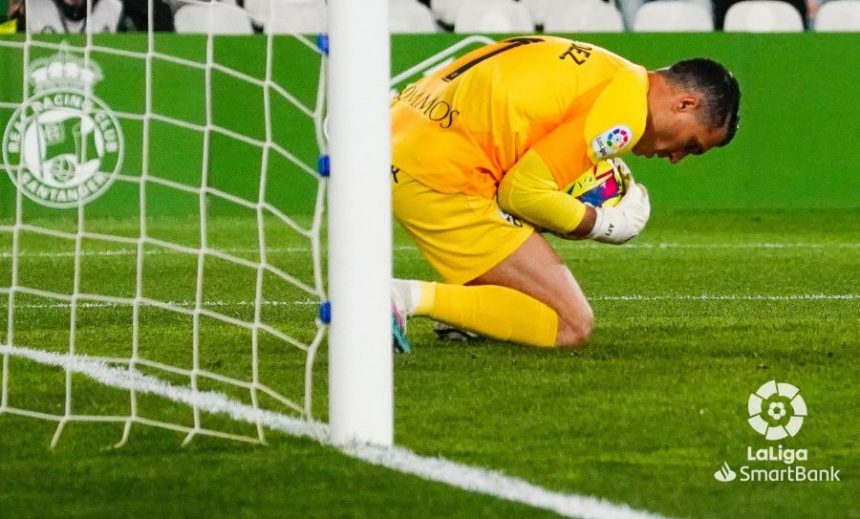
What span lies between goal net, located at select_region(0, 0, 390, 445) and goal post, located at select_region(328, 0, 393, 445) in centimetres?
88

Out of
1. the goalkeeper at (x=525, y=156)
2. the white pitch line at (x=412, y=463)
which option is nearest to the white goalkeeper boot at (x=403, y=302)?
the goalkeeper at (x=525, y=156)

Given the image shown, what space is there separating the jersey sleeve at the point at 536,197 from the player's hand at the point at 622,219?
14 centimetres

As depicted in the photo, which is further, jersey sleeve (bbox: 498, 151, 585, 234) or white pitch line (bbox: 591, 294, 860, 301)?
white pitch line (bbox: 591, 294, 860, 301)

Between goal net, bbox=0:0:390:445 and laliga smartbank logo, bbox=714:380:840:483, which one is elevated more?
goal net, bbox=0:0:390:445

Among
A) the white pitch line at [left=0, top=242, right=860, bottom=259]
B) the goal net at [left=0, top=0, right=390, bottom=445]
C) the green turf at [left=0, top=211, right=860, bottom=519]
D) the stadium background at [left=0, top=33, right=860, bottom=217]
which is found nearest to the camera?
the green turf at [left=0, top=211, right=860, bottom=519]

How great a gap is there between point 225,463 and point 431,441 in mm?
457

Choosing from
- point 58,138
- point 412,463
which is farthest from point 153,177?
point 412,463

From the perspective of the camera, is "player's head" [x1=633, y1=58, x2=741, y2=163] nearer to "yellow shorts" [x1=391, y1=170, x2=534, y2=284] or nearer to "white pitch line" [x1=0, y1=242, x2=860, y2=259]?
"yellow shorts" [x1=391, y1=170, x2=534, y2=284]

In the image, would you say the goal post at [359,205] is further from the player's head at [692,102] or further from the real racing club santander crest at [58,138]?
the real racing club santander crest at [58,138]

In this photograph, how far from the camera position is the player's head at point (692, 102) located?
189 inches

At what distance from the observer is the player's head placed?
4793 mm

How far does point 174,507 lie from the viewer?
2893mm

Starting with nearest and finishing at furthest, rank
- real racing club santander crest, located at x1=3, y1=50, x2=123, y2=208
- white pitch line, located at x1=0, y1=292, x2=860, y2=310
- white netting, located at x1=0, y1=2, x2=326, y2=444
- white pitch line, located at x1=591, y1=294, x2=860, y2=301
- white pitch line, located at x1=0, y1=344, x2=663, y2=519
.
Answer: white pitch line, located at x1=0, y1=344, x2=663, y2=519 → white pitch line, located at x1=0, y1=292, x2=860, y2=310 → white pitch line, located at x1=591, y1=294, x2=860, y2=301 → white netting, located at x1=0, y1=2, x2=326, y2=444 → real racing club santander crest, located at x1=3, y1=50, x2=123, y2=208

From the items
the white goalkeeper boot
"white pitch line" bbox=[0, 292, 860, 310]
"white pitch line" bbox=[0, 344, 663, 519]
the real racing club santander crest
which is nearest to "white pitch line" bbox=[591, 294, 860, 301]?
"white pitch line" bbox=[0, 292, 860, 310]
